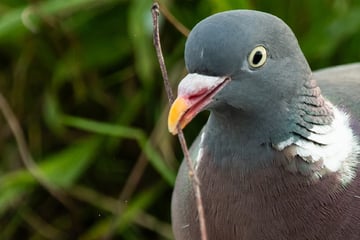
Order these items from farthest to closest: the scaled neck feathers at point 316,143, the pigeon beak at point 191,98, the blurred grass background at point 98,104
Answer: the blurred grass background at point 98,104
the scaled neck feathers at point 316,143
the pigeon beak at point 191,98

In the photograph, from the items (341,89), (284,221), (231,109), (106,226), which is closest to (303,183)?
(284,221)

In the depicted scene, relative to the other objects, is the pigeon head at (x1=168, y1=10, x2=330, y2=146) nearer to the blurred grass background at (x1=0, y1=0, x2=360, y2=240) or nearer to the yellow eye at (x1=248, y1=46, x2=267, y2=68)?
the yellow eye at (x1=248, y1=46, x2=267, y2=68)

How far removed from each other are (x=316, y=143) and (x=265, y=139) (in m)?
0.09

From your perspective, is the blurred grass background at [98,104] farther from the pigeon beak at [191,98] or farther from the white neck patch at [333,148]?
the pigeon beak at [191,98]

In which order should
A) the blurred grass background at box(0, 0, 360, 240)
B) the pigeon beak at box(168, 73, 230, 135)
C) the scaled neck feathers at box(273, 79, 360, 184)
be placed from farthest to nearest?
the blurred grass background at box(0, 0, 360, 240) → the scaled neck feathers at box(273, 79, 360, 184) → the pigeon beak at box(168, 73, 230, 135)

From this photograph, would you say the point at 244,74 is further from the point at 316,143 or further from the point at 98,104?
the point at 98,104

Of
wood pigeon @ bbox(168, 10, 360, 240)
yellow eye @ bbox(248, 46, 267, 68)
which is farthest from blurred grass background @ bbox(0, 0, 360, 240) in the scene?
yellow eye @ bbox(248, 46, 267, 68)

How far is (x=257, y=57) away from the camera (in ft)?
4.59

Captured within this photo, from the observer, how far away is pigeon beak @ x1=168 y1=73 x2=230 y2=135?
4.35 feet

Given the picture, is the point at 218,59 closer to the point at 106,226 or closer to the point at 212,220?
the point at 212,220

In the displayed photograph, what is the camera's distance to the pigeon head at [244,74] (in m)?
1.35

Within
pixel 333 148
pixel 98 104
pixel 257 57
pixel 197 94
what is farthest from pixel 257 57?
pixel 98 104

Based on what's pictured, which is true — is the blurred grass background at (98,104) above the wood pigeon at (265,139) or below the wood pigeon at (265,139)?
below

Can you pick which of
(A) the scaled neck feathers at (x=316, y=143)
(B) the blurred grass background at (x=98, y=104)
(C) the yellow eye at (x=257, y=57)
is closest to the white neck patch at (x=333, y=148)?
(A) the scaled neck feathers at (x=316, y=143)
